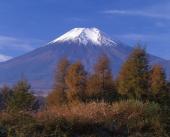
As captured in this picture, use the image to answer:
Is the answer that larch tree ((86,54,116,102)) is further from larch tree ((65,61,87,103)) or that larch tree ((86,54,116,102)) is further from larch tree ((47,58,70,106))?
larch tree ((47,58,70,106))

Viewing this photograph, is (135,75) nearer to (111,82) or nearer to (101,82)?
(111,82)

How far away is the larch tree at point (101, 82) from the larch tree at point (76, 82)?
521 mm

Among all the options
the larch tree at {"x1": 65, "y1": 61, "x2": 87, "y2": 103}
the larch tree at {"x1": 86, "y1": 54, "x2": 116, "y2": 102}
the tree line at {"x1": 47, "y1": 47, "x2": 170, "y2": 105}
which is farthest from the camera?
the larch tree at {"x1": 65, "y1": 61, "x2": 87, "y2": 103}

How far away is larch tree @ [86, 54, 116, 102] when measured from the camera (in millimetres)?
39622

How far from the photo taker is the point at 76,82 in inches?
1650

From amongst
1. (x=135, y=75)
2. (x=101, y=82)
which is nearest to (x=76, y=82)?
(x=101, y=82)

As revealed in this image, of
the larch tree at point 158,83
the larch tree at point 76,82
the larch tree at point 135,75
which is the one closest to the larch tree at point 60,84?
the larch tree at point 76,82

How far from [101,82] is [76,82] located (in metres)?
2.21

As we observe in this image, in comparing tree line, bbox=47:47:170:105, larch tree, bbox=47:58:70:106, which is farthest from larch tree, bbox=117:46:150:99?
larch tree, bbox=47:58:70:106

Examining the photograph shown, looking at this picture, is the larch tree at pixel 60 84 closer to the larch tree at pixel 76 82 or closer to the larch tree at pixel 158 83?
the larch tree at pixel 76 82

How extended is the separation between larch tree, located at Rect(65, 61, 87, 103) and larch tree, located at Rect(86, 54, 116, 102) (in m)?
0.52

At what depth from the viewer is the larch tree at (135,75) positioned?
35812 millimetres

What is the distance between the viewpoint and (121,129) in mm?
11461

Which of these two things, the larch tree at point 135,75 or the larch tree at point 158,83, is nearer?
the larch tree at point 135,75
